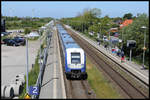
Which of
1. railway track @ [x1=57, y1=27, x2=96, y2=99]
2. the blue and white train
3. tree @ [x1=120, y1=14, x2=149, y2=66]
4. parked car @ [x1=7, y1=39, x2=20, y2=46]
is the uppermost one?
tree @ [x1=120, y1=14, x2=149, y2=66]

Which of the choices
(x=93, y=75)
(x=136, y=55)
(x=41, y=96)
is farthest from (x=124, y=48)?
(x=41, y=96)

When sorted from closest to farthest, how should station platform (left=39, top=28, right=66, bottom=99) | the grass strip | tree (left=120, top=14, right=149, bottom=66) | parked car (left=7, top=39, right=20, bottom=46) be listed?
the grass strip
station platform (left=39, top=28, right=66, bottom=99)
tree (left=120, top=14, right=149, bottom=66)
parked car (left=7, top=39, right=20, bottom=46)

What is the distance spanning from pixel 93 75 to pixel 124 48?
48.0ft

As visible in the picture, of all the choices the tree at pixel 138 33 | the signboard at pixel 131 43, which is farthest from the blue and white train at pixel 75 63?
the tree at pixel 138 33

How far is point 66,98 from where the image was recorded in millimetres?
17062

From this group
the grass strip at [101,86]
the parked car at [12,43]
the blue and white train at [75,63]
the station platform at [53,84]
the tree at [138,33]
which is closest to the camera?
the grass strip at [101,86]

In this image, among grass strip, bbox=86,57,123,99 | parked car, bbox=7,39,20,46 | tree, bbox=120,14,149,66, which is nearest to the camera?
grass strip, bbox=86,57,123,99

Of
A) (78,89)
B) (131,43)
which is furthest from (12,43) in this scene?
(78,89)

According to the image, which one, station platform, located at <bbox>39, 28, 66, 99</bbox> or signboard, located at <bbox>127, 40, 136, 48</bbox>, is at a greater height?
signboard, located at <bbox>127, 40, 136, 48</bbox>

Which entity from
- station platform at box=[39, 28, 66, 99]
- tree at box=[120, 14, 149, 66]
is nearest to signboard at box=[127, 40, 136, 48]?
tree at box=[120, 14, 149, 66]

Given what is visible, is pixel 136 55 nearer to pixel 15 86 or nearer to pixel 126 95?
pixel 126 95

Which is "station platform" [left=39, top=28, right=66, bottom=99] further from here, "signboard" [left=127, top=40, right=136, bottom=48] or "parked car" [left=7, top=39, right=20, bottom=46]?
"parked car" [left=7, top=39, right=20, bottom=46]

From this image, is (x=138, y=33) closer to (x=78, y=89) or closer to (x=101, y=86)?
(x=101, y=86)

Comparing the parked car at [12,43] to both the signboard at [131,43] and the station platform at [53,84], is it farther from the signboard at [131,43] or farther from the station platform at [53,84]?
the signboard at [131,43]
